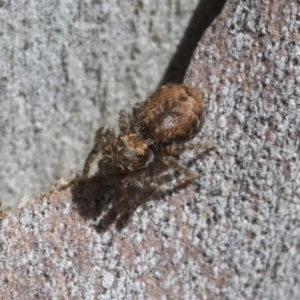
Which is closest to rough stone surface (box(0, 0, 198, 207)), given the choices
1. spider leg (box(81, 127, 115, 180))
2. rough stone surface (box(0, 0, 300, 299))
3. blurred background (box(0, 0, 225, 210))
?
blurred background (box(0, 0, 225, 210))

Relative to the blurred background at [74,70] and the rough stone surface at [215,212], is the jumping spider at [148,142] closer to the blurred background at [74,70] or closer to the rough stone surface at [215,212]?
the rough stone surface at [215,212]

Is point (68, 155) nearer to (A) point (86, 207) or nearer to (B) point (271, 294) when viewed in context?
(A) point (86, 207)

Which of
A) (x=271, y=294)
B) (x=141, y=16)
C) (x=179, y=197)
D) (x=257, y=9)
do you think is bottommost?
(x=271, y=294)

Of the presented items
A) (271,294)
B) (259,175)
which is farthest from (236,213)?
(271,294)

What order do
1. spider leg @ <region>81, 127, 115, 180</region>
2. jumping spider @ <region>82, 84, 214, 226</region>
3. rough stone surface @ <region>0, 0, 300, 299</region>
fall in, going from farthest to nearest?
1. spider leg @ <region>81, 127, 115, 180</region>
2. jumping spider @ <region>82, 84, 214, 226</region>
3. rough stone surface @ <region>0, 0, 300, 299</region>

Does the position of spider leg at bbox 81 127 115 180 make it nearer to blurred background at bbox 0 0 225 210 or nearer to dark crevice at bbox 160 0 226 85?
blurred background at bbox 0 0 225 210

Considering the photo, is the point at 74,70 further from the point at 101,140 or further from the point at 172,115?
the point at 172,115

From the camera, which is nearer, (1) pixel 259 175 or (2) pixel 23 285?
(2) pixel 23 285

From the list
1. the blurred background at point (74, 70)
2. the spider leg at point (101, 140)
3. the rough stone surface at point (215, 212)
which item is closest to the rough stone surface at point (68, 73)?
the blurred background at point (74, 70)
